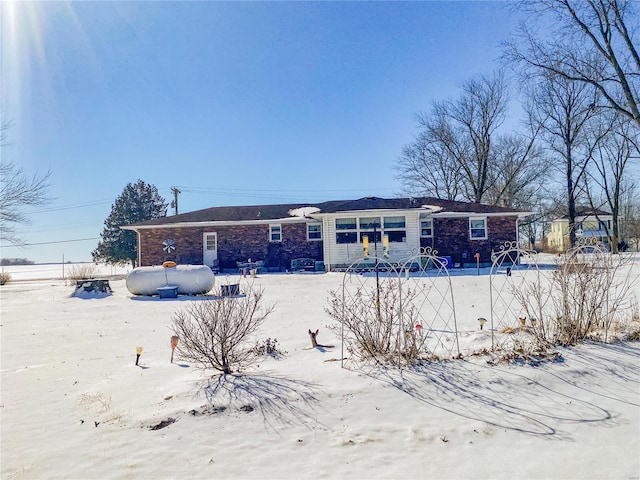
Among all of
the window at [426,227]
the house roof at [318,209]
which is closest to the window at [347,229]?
the house roof at [318,209]

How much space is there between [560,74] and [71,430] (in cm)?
1246

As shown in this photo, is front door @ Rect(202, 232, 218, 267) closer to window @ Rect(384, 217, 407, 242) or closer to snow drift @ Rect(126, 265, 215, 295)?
snow drift @ Rect(126, 265, 215, 295)

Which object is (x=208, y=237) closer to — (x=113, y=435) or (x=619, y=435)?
(x=113, y=435)


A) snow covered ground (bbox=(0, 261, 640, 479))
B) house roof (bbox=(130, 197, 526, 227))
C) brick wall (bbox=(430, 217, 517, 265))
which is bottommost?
snow covered ground (bbox=(0, 261, 640, 479))

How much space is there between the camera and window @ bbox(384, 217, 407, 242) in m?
18.8

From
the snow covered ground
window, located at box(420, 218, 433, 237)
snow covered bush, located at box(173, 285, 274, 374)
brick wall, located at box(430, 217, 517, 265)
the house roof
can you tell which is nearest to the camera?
the snow covered ground

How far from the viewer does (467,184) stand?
33000 mm

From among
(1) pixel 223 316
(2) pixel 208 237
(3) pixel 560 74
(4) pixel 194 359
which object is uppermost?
(3) pixel 560 74

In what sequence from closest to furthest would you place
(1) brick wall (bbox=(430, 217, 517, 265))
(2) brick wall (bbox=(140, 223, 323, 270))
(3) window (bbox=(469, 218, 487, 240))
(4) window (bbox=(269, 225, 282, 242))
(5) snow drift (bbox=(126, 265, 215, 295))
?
(5) snow drift (bbox=(126, 265, 215, 295)) → (1) brick wall (bbox=(430, 217, 517, 265)) → (3) window (bbox=(469, 218, 487, 240)) → (2) brick wall (bbox=(140, 223, 323, 270)) → (4) window (bbox=(269, 225, 282, 242))

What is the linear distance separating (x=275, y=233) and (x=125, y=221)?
18.0m

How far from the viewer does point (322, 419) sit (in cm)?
334

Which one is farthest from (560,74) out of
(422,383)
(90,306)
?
(90,306)

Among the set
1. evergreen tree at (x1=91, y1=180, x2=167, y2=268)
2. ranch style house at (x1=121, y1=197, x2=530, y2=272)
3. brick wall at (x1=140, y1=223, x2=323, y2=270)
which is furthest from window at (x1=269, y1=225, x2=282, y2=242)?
evergreen tree at (x1=91, y1=180, x2=167, y2=268)

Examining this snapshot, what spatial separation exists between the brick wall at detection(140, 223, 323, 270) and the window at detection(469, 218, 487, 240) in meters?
8.47
